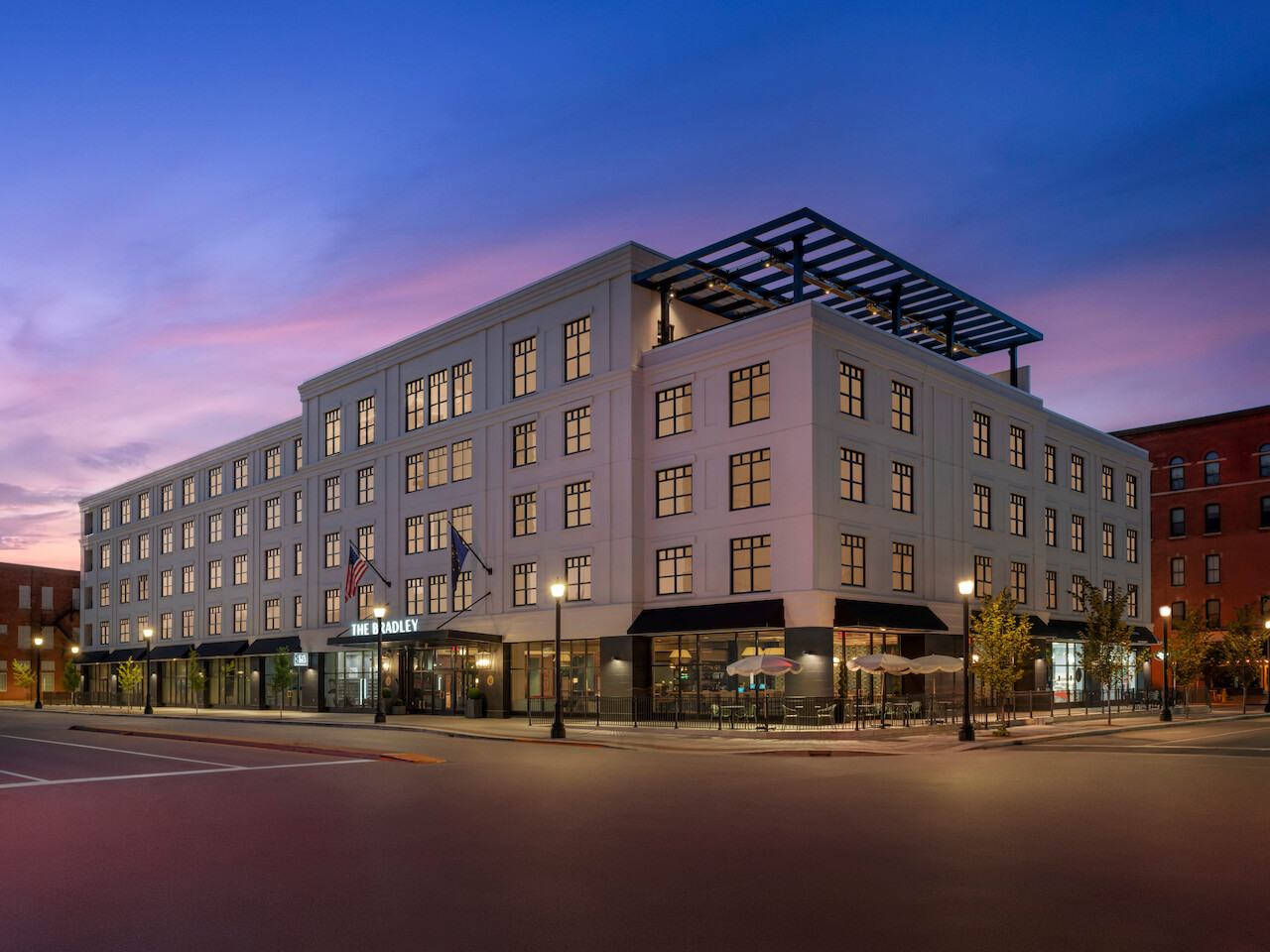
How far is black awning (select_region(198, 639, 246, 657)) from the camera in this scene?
236 feet

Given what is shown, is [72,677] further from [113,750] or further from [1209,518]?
[1209,518]

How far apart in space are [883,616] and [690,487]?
9.35 metres

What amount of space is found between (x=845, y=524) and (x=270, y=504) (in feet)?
144

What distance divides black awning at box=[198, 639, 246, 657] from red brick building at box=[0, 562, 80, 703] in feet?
116

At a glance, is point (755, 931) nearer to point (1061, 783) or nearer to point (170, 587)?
point (1061, 783)

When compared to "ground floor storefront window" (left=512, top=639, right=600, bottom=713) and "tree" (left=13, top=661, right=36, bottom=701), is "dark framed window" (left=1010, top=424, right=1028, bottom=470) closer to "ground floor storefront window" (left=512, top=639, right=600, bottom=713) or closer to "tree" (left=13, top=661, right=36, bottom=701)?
"ground floor storefront window" (left=512, top=639, right=600, bottom=713)

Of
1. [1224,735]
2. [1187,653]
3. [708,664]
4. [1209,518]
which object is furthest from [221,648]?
[1209,518]


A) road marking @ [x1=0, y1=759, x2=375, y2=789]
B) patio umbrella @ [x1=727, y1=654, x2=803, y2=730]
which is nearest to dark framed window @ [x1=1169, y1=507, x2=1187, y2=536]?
patio umbrella @ [x1=727, y1=654, x2=803, y2=730]

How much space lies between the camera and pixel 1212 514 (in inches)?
3361

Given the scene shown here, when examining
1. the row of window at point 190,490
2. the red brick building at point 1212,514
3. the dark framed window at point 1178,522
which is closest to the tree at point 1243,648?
the red brick building at point 1212,514

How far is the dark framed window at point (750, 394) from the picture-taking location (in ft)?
142

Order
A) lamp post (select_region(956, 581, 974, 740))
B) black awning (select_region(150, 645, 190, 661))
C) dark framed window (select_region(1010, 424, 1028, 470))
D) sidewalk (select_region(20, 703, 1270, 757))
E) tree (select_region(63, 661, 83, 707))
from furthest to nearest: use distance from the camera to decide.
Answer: tree (select_region(63, 661, 83, 707)), black awning (select_region(150, 645, 190, 661)), dark framed window (select_region(1010, 424, 1028, 470)), lamp post (select_region(956, 581, 974, 740)), sidewalk (select_region(20, 703, 1270, 757))

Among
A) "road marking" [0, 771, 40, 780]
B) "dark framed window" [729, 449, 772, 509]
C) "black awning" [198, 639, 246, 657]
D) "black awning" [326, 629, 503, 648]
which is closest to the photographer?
"road marking" [0, 771, 40, 780]

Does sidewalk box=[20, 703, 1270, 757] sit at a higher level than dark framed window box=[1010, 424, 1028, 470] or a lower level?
lower
